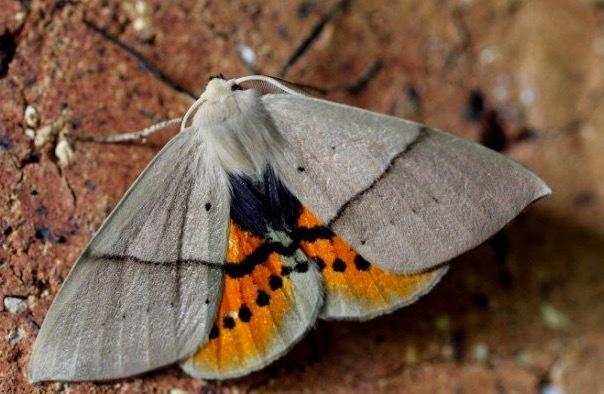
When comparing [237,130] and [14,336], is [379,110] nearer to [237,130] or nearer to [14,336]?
[237,130]

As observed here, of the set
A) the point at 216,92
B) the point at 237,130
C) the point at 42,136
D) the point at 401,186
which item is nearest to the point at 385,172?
the point at 401,186

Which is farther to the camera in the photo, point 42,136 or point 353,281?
point 42,136

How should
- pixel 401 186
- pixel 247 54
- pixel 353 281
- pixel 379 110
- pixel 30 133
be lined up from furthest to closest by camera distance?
pixel 379 110 → pixel 247 54 → pixel 30 133 → pixel 353 281 → pixel 401 186

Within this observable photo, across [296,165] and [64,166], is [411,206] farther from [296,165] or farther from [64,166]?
[64,166]

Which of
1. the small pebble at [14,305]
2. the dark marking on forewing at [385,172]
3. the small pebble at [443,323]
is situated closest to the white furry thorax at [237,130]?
the dark marking on forewing at [385,172]

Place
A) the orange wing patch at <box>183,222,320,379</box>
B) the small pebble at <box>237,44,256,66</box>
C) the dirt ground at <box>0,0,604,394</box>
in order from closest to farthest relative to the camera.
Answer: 1. the orange wing patch at <box>183,222,320,379</box>
2. the dirt ground at <box>0,0,604,394</box>
3. the small pebble at <box>237,44,256,66</box>

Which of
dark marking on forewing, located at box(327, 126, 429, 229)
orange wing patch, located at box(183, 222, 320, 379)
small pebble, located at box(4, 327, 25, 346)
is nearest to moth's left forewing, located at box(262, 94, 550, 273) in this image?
dark marking on forewing, located at box(327, 126, 429, 229)

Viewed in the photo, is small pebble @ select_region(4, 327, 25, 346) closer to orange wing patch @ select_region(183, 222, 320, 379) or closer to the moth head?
orange wing patch @ select_region(183, 222, 320, 379)
